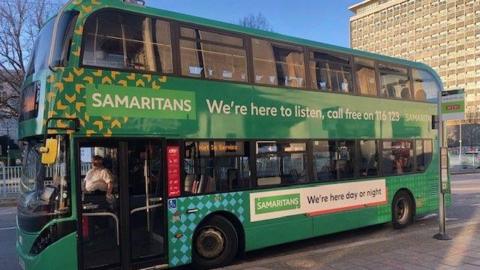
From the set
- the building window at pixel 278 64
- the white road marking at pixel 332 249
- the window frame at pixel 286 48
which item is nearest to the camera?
the white road marking at pixel 332 249

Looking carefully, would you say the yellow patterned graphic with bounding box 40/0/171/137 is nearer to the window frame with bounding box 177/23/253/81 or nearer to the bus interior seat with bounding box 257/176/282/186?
the window frame with bounding box 177/23/253/81

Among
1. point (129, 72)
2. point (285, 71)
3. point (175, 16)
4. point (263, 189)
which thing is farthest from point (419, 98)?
point (129, 72)

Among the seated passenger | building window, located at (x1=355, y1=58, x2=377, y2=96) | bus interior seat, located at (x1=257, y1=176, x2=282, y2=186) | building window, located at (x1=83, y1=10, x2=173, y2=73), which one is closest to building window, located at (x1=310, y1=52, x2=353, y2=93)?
building window, located at (x1=355, y1=58, x2=377, y2=96)

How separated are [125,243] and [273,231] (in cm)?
271

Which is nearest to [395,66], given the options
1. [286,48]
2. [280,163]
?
[286,48]

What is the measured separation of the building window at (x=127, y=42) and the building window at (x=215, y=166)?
133 centimetres

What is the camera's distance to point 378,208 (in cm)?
973

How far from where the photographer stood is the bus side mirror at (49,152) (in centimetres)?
543

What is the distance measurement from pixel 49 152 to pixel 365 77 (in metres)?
A: 6.64

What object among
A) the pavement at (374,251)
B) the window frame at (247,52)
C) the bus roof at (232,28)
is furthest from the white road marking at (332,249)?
the bus roof at (232,28)

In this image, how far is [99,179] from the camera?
607 cm

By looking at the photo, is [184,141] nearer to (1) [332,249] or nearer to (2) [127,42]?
(2) [127,42]

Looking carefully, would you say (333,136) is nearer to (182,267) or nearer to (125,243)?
(182,267)

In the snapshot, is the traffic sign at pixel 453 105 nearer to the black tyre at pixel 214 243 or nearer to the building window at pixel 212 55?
the building window at pixel 212 55
